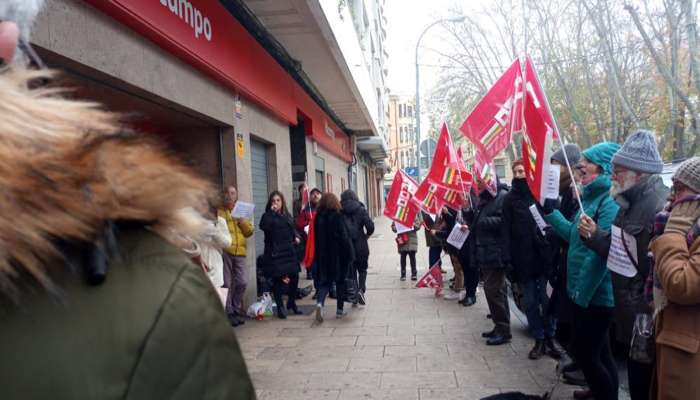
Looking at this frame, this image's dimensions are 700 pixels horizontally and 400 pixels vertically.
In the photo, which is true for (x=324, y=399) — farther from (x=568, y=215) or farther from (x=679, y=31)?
(x=679, y=31)

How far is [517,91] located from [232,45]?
13.4 feet

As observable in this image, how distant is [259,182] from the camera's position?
32.3ft

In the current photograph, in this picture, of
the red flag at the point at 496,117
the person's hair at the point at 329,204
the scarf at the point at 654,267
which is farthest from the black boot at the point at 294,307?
the scarf at the point at 654,267

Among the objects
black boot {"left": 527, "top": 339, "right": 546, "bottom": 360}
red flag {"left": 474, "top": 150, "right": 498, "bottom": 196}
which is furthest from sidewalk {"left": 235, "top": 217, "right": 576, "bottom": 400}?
red flag {"left": 474, "top": 150, "right": 498, "bottom": 196}

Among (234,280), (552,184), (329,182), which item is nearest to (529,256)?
(552,184)

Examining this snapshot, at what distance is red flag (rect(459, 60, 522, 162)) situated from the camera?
5020 mm

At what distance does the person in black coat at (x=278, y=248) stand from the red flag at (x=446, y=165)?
7.34 ft

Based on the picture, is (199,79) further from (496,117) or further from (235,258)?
(496,117)

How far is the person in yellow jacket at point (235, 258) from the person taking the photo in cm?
721

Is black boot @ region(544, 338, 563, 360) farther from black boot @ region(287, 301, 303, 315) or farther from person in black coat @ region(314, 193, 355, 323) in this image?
black boot @ region(287, 301, 303, 315)

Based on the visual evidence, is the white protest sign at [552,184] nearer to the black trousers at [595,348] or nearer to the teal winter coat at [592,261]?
the teal winter coat at [592,261]

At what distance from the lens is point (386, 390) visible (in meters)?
4.78

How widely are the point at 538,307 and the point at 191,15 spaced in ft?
15.6

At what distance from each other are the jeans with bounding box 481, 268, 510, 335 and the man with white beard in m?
2.37
